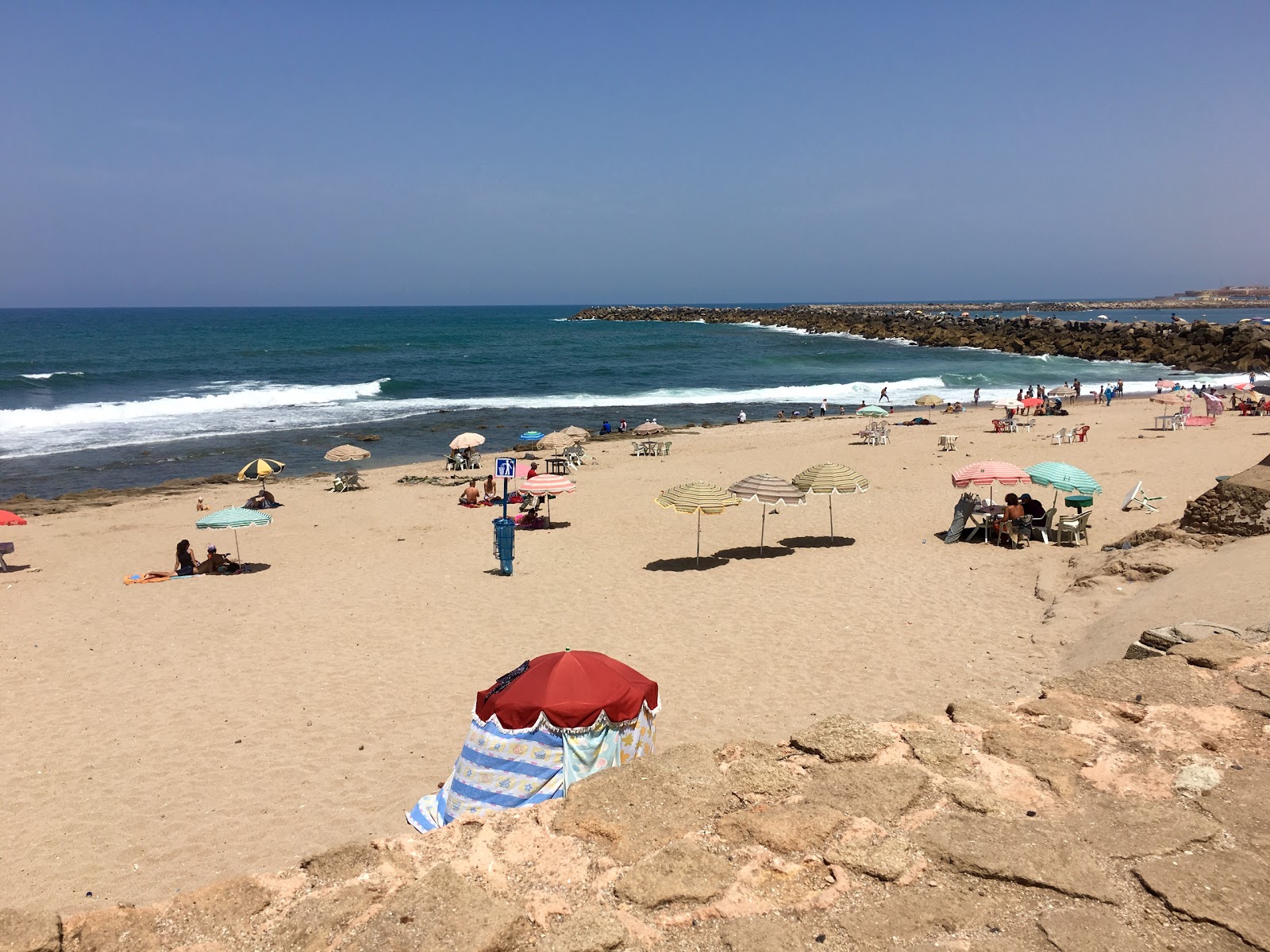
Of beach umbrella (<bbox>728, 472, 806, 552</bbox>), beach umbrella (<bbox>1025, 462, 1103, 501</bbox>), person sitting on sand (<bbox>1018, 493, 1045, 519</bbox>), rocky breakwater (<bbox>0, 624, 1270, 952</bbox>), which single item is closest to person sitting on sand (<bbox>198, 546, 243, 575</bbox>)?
beach umbrella (<bbox>728, 472, 806, 552</bbox>)


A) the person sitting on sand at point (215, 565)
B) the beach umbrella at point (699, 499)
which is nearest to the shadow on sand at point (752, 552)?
the beach umbrella at point (699, 499)

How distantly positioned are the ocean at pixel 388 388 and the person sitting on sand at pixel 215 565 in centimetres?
1212

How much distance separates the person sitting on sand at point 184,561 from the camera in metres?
14.6

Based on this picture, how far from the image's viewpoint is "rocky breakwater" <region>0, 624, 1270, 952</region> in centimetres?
339

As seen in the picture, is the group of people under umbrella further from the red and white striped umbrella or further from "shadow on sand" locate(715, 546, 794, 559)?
the red and white striped umbrella

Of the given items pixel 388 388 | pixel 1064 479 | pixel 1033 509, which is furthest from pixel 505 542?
pixel 388 388

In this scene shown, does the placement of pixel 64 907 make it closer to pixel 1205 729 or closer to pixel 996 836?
pixel 996 836

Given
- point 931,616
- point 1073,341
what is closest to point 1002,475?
point 931,616

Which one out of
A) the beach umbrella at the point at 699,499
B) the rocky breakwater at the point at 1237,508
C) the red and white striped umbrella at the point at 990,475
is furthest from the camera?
the red and white striped umbrella at the point at 990,475

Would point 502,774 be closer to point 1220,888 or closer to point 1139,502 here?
point 1220,888

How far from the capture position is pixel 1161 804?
13.6 ft

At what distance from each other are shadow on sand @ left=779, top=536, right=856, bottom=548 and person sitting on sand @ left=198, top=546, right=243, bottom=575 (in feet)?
32.6

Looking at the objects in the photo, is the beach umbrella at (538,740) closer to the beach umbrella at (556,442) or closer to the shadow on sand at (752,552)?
the shadow on sand at (752,552)

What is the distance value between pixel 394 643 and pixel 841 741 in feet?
24.0
